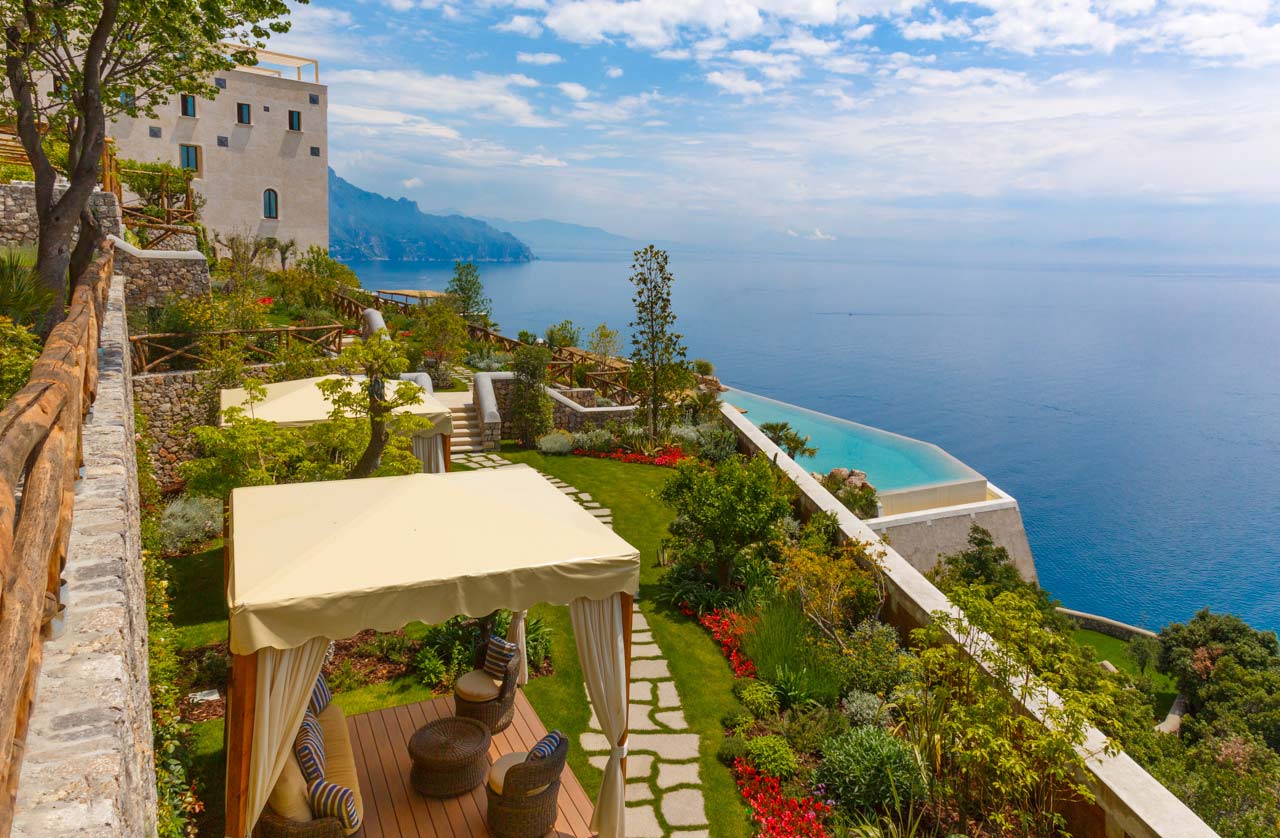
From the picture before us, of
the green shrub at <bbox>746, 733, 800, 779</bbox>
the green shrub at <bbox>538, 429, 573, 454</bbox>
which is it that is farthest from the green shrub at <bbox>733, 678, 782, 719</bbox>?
the green shrub at <bbox>538, 429, 573, 454</bbox>

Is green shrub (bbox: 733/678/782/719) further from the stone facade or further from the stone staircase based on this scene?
the stone facade

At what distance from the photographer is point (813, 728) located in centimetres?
730

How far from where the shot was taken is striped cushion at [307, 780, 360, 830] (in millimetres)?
4973

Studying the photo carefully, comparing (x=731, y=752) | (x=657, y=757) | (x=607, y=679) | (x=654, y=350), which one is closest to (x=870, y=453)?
(x=654, y=350)

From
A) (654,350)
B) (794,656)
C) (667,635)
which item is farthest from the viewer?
(654,350)

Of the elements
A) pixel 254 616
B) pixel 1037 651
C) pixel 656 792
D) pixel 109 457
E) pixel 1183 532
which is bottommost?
pixel 1183 532

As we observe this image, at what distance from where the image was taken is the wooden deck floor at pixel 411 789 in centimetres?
552

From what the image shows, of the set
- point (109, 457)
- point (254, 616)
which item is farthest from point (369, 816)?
point (109, 457)

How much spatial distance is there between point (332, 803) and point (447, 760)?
924mm

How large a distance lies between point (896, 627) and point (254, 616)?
725 centimetres

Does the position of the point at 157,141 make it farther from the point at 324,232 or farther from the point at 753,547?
the point at 753,547

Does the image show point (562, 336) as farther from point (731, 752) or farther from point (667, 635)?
point (731, 752)

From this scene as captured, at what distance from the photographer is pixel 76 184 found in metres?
10.3

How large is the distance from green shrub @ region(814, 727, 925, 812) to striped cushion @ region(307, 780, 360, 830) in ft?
13.0
